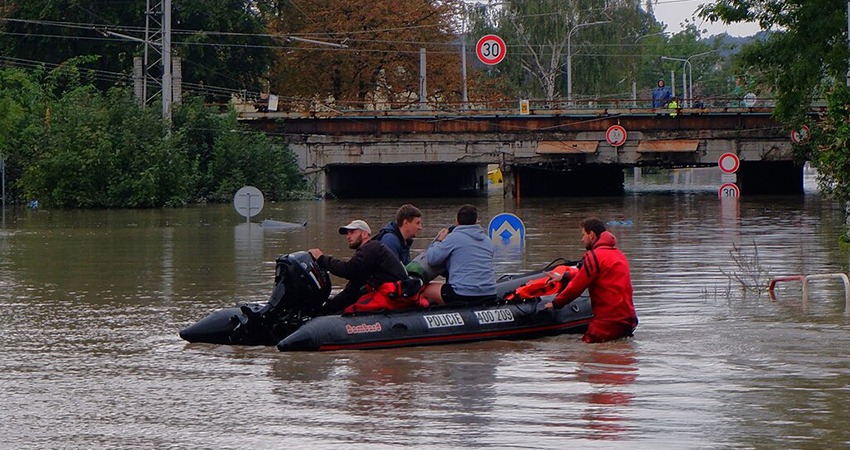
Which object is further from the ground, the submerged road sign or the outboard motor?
the submerged road sign

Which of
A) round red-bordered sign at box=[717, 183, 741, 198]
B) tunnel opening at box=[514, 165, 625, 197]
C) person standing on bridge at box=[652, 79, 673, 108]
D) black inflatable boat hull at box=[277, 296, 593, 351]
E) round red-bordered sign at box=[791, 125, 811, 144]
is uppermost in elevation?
person standing on bridge at box=[652, 79, 673, 108]

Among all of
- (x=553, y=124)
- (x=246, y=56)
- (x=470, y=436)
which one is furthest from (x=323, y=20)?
(x=470, y=436)

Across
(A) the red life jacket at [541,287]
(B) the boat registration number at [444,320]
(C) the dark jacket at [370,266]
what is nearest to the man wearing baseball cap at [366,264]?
(C) the dark jacket at [370,266]

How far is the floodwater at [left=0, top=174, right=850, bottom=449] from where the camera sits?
342 inches

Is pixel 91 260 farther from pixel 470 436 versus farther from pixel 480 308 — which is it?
pixel 470 436

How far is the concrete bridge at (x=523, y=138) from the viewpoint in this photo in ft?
182

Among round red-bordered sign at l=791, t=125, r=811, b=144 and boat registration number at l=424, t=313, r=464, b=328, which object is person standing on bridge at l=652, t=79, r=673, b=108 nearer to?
round red-bordered sign at l=791, t=125, r=811, b=144

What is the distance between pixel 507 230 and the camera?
1019 inches

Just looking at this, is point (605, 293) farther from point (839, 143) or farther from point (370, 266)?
point (839, 143)

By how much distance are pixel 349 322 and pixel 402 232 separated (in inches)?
52.5

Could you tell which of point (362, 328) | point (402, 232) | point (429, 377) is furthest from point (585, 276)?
point (429, 377)

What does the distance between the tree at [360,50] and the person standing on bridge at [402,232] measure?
5540cm

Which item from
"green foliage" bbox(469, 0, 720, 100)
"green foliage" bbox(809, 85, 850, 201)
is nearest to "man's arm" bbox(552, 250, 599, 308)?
"green foliage" bbox(809, 85, 850, 201)

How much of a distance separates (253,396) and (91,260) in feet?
45.2
